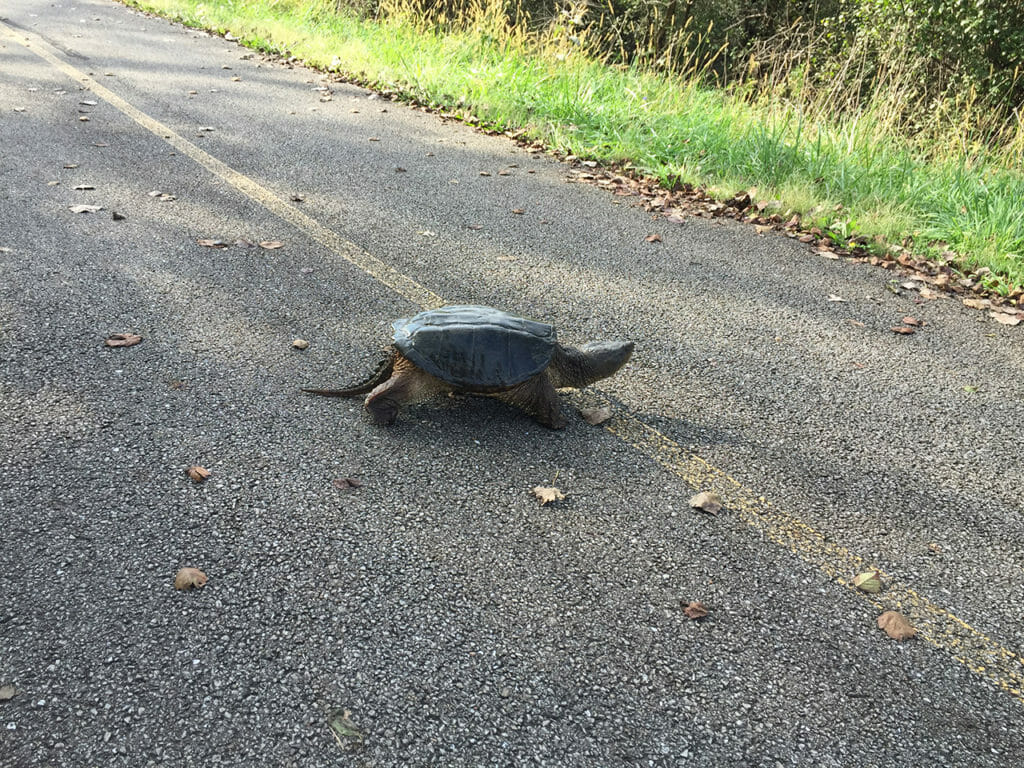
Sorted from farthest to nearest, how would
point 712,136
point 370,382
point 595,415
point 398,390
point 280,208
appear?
point 712,136 → point 280,208 → point 595,415 → point 370,382 → point 398,390

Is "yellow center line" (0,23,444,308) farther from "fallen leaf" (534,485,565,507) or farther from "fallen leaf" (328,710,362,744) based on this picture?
"fallen leaf" (328,710,362,744)

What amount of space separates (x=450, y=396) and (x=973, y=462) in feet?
8.02

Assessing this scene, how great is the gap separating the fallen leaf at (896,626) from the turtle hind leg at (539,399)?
1.53 metres

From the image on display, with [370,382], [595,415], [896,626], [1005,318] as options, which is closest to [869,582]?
[896,626]

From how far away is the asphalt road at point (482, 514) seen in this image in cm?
222

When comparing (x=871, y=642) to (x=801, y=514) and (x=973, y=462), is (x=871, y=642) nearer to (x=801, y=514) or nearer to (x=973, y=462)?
(x=801, y=514)

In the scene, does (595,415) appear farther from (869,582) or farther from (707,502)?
(869,582)

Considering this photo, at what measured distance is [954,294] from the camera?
5.58 meters

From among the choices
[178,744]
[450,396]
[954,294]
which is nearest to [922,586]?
[450,396]

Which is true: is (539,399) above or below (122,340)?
above

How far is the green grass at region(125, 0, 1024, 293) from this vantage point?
648 centimetres

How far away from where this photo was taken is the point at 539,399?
358cm

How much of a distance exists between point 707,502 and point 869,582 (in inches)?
25.6

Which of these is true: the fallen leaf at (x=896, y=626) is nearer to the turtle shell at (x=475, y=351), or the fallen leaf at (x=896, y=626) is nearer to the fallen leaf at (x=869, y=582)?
the fallen leaf at (x=869, y=582)
